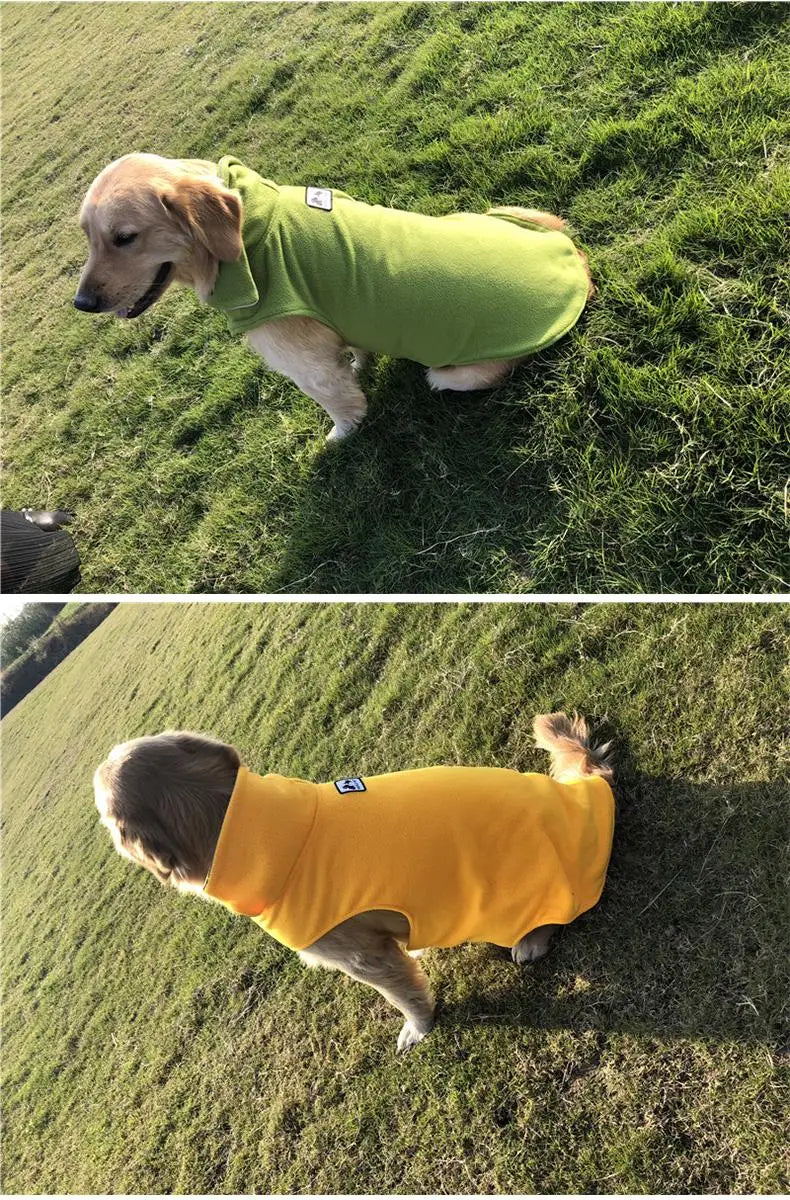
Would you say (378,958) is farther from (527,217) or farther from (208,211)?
(527,217)

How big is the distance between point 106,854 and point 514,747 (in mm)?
4889

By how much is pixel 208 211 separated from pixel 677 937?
386 centimetres

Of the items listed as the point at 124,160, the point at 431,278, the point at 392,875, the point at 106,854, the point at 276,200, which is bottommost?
the point at 106,854

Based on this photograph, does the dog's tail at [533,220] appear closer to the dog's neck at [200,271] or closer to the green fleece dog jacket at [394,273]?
the green fleece dog jacket at [394,273]

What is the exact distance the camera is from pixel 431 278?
3316 millimetres

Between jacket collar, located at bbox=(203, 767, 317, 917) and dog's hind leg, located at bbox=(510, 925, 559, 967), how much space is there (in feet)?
3.70

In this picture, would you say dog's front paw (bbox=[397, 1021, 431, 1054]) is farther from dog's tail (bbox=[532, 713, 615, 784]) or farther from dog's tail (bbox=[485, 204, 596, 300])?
dog's tail (bbox=[485, 204, 596, 300])

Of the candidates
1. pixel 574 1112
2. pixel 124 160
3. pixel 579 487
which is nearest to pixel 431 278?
pixel 579 487

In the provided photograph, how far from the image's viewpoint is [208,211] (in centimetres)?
327

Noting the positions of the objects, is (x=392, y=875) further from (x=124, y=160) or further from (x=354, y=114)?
(x=354, y=114)

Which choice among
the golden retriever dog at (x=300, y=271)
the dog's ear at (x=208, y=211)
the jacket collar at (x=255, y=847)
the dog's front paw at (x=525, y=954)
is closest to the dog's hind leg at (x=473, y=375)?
the golden retriever dog at (x=300, y=271)

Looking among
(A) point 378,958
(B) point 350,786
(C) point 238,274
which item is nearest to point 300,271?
(C) point 238,274

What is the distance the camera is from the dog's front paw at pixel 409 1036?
3260mm

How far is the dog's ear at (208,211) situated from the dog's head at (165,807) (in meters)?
2.35
